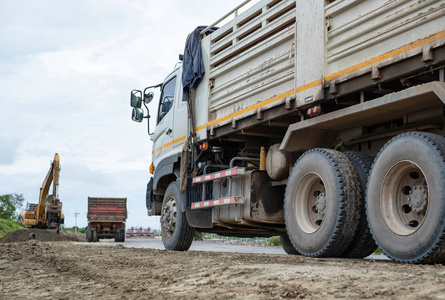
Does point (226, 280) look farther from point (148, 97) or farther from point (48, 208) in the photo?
point (48, 208)

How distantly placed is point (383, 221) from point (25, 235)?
2743cm

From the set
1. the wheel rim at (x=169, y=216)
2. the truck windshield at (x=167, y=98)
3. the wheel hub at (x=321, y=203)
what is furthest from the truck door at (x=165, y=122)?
the wheel hub at (x=321, y=203)

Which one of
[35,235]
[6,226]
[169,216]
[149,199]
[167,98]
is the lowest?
[35,235]

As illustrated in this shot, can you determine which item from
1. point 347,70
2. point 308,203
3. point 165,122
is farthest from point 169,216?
point 347,70

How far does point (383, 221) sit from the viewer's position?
18.2ft

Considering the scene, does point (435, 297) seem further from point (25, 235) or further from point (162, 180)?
point (25, 235)

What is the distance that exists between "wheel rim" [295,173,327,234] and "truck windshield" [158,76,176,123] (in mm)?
4741

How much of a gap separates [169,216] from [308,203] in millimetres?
4283

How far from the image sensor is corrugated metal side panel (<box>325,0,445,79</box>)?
5168 mm

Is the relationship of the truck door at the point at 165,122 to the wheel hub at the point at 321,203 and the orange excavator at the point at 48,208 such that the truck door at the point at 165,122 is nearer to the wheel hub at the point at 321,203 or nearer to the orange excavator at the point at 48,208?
the wheel hub at the point at 321,203

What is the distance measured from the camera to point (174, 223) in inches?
411

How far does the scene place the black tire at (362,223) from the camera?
20.5 feet

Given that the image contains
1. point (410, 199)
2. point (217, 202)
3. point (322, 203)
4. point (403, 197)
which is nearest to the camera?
point (410, 199)

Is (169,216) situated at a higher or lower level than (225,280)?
higher
